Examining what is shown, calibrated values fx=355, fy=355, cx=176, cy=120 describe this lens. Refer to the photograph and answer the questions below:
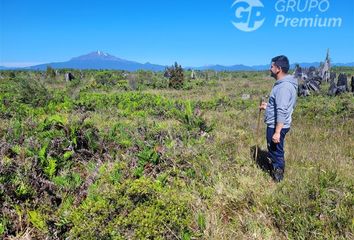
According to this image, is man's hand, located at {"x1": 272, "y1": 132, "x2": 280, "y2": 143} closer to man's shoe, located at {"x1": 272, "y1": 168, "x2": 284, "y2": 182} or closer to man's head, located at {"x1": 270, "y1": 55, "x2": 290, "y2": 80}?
man's shoe, located at {"x1": 272, "y1": 168, "x2": 284, "y2": 182}

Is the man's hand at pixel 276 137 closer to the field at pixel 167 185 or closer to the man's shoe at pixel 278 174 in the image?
the man's shoe at pixel 278 174

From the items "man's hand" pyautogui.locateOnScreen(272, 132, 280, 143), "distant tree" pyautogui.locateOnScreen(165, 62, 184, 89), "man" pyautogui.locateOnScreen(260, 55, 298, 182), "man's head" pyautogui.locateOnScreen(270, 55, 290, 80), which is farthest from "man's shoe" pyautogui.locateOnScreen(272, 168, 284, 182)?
"distant tree" pyautogui.locateOnScreen(165, 62, 184, 89)

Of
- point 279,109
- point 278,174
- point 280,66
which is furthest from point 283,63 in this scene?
point 278,174

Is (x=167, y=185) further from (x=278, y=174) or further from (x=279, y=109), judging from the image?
(x=279, y=109)

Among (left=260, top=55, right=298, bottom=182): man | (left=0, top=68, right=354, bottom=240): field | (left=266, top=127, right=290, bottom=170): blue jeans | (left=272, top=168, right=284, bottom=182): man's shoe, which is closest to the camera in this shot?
(left=0, top=68, right=354, bottom=240): field

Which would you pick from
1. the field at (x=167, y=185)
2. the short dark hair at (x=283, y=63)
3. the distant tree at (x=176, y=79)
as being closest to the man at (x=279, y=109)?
the short dark hair at (x=283, y=63)

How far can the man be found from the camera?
4695mm

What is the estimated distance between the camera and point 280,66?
190 inches

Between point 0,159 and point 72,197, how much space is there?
1.31 m

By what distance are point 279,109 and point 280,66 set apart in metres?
0.60

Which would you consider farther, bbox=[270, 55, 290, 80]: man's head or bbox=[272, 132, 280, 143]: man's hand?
bbox=[270, 55, 290, 80]: man's head

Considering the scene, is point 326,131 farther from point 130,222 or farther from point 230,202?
point 130,222

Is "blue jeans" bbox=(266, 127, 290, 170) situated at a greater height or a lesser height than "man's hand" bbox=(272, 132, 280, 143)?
lesser

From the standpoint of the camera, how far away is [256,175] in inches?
194
